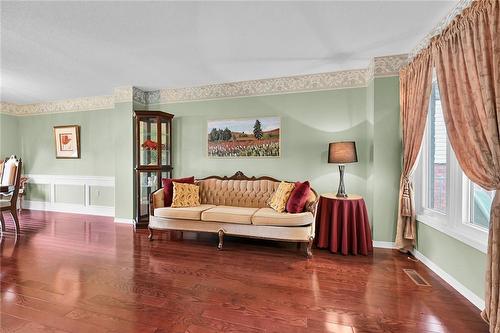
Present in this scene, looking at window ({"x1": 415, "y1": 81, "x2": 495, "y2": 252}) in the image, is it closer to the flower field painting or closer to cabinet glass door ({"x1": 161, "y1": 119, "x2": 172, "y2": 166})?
the flower field painting

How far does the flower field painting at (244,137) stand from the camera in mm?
4051

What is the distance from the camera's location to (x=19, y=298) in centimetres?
204

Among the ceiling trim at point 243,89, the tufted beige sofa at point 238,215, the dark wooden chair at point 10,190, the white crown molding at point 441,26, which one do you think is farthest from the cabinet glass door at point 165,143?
the white crown molding at point 441,26

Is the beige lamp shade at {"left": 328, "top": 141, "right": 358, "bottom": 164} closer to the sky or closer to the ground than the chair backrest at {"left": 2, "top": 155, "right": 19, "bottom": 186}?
closer to the sky

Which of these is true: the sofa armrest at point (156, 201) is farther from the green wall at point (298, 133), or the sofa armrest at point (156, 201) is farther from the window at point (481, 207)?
the window at point (481, 207)

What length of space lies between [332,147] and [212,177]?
7.08 feet

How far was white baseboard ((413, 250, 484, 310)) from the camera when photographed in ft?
6.35

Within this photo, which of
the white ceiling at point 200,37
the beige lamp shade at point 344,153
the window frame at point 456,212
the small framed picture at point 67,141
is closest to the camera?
the window frame at point 456,212

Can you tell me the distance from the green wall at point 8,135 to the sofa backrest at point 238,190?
17.0ft

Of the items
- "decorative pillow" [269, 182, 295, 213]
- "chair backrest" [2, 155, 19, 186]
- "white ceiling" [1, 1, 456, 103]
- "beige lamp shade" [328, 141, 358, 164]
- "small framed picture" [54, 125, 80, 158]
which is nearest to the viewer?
"white ceiling" [1, 1, 456, 103]

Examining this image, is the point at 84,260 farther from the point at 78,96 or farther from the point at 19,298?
the point at 78,96

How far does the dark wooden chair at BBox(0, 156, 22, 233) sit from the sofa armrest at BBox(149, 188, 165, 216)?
2.26m

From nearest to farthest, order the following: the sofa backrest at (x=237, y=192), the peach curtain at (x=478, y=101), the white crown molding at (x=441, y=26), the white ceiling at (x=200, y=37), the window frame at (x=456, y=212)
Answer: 1. the peach curtain at (x=478, y=101)
2. the window frame at (x=456, y=212)
3. the white crown molding at (x=441, y=26)
4. the white ceiling at (x=200, y=37)
5. the sofa backrest at (x=237, y=192)

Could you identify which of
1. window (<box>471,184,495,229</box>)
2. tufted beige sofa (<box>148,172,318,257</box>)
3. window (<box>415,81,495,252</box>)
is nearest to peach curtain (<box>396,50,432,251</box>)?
window (<box>415,81,495,252</box>)
